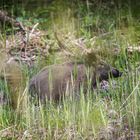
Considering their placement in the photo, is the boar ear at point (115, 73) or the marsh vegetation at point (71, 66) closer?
the marsh vegetation at point (71, 66)

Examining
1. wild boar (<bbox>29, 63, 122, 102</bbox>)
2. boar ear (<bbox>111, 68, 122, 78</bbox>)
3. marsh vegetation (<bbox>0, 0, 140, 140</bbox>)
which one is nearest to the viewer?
marsh vegetation (<bbox>0, 0, 140, 140</bbox>)

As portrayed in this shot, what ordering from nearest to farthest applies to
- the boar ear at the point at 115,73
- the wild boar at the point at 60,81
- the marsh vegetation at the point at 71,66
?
the marsh vegetation at the point at 71,66 → the wild boar at the point at 60,81 → the boar ear at the point at 115,73

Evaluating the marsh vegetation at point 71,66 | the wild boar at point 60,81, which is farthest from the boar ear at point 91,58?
the wild boar at point 60,81

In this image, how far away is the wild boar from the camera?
4211mm

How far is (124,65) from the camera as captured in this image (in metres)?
5.00

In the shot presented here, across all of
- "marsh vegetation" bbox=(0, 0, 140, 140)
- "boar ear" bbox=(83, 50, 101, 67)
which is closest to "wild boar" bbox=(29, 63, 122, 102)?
"marsh vegetation" bbox=(0, 0, 140, 140)

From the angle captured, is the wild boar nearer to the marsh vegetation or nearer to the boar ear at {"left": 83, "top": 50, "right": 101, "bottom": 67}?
the marsh vegetation

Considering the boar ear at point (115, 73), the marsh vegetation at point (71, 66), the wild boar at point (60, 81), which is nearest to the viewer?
the marsh vegetation at point (71, 66)

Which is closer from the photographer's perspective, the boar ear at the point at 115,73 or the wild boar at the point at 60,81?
the wild boar at the point at 60,81

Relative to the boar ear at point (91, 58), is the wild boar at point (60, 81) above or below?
below

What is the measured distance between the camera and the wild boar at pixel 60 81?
Answer: 4211mm

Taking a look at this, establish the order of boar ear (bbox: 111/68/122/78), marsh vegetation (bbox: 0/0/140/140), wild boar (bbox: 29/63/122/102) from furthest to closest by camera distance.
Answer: boar ear (bbox: 111/68/122/78), wild boar (bbox: 29/63/122/102), marsh vegetation (bbox: 0/0/140/140)

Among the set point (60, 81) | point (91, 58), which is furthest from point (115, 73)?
point (60, 81)

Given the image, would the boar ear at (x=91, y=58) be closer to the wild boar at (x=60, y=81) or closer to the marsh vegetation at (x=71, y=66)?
the marsh vegetation at (x=71, y=66)
